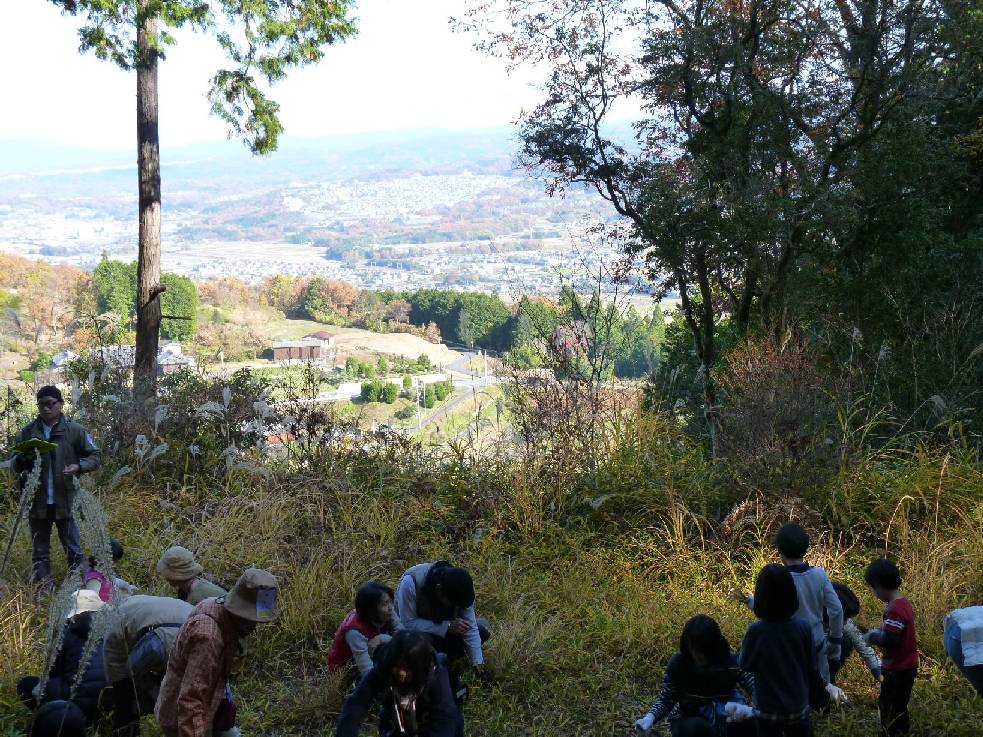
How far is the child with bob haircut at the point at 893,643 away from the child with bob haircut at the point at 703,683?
2.40 ft

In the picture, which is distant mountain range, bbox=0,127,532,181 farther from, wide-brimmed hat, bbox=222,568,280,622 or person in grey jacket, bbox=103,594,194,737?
wide-brimmed hat, bbox=222,568,280,622

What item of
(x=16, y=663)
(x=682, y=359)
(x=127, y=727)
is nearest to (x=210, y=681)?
(x=127, y=727)

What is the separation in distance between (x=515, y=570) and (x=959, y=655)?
3.21m

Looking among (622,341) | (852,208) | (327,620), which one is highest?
(852,208)

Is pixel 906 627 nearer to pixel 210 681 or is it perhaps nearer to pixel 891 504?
pixel 891 504

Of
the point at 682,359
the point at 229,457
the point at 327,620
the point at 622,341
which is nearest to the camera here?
the point at 327,620

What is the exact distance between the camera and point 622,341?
30.2 feet

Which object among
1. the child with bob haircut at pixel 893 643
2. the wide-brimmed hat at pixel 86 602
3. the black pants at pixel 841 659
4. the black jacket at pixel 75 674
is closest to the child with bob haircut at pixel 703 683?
the child with bob haircut at pixel 893 643

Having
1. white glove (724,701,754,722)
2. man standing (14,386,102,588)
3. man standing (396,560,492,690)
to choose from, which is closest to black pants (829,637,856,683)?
white glove (724,701,754,722)

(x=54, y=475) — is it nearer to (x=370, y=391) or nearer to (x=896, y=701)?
(x=896, y=701)

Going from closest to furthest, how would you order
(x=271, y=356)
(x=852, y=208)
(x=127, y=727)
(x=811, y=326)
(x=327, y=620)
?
(x=127, y=727) → (x=327, y=620) → (x=852, y=208) → (x=811, y=326) → (x=271, y=356)

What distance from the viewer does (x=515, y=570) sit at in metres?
6.35

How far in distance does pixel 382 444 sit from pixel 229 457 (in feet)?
4.34

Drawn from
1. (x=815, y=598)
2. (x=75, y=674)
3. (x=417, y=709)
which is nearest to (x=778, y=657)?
(x=815, y=598)
